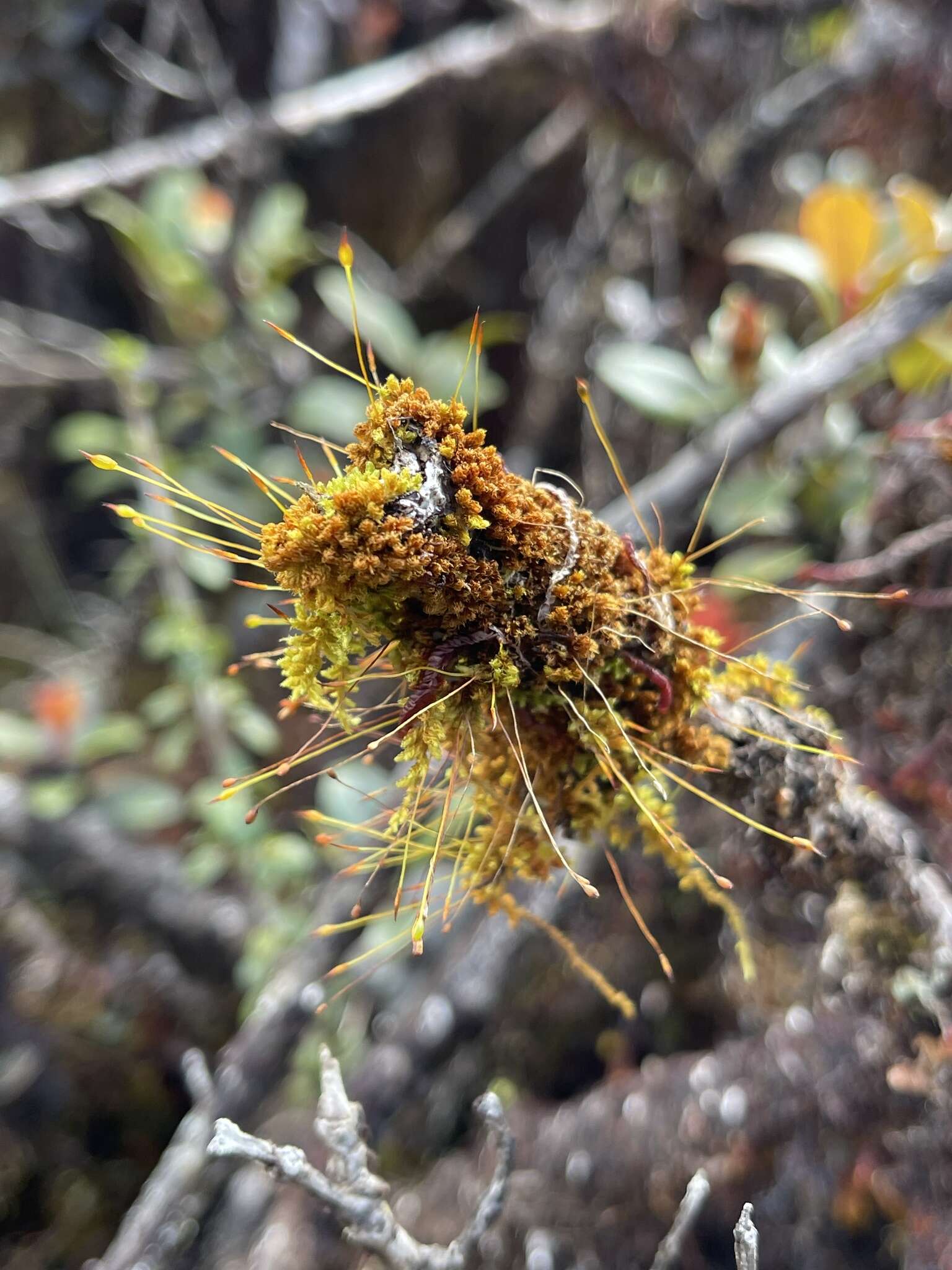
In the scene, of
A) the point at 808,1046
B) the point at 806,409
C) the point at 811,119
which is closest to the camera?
the point at 808,1046

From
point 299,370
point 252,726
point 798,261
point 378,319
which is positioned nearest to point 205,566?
point 252,726

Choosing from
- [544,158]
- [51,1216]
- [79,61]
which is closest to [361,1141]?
[51,1216]

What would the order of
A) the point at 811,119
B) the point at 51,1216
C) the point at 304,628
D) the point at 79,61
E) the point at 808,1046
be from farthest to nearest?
the point at 79,61 → the point at 811,119 → the point at 51,1216 → the point at 808,1046 → the point at 304,628

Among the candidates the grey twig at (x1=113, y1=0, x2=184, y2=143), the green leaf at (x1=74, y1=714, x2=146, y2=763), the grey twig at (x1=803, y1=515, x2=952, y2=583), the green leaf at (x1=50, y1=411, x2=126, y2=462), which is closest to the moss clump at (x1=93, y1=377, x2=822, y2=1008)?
the grey twig at (x1=803, y1=515, x2=952, y2=583)

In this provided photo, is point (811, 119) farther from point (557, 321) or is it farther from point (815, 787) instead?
point (815, 787)

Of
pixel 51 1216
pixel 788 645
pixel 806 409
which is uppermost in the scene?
pixel 806 409

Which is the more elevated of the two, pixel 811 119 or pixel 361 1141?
pixel 811 119

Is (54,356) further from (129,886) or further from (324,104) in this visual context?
(129,886)
